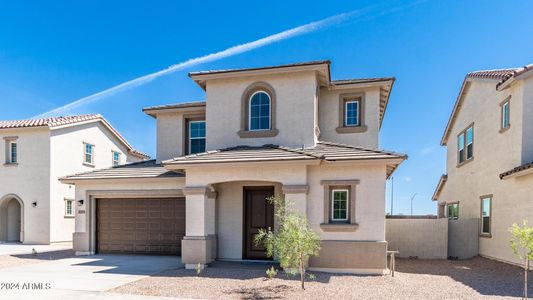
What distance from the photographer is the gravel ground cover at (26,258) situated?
38.5 ft

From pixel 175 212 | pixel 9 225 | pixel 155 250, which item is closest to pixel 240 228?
pixel 175 212

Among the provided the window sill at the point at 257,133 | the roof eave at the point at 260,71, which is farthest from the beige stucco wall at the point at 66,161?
the window sill at the point at 257,133

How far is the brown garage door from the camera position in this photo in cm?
1316

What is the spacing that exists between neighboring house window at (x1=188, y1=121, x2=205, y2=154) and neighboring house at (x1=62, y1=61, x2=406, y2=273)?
1.8 inches

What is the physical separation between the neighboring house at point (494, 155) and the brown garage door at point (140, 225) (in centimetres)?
1175

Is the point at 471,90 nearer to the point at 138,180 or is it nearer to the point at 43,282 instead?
the point at 138,180

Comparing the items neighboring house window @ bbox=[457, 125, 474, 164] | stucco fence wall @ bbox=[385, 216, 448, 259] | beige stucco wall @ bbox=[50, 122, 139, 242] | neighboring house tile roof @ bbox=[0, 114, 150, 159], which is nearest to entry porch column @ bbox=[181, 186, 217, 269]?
stucco fence wall @ bbox=[385, 216, 448, 259]

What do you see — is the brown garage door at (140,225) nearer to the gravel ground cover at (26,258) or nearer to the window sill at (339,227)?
the gravel ground cover at (26,258)

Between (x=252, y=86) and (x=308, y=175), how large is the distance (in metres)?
4.13

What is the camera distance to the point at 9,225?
1980 cm

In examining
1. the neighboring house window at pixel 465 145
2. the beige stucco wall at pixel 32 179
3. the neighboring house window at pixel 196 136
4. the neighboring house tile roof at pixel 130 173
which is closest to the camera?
the neighboring house tile roof at pixel 130 173

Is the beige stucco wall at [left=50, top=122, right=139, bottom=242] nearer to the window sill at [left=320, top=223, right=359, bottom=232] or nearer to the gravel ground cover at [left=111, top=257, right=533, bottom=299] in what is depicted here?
the gravel ground cover at [left=111, top=257, right=533, bottom=299]

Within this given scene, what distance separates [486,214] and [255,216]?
32.6 feet

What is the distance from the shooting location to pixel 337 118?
1347 centimetres
